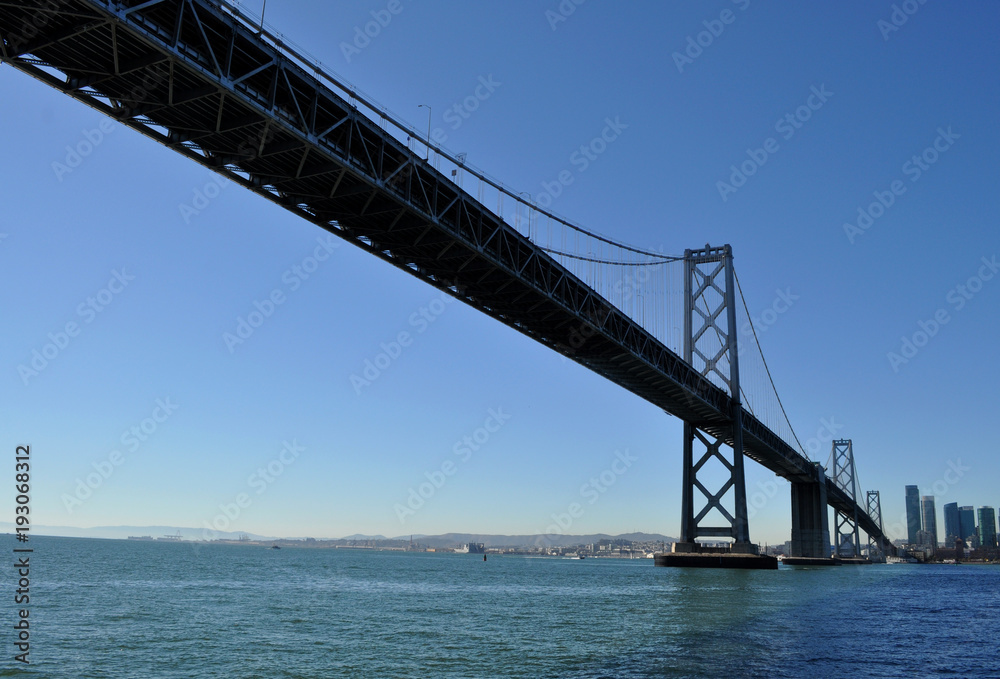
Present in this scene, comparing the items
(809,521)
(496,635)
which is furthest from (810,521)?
(496,635)

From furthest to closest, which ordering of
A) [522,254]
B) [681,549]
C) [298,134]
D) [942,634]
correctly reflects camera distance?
[681,549] → [522,254] → [942,634] → [298,134]

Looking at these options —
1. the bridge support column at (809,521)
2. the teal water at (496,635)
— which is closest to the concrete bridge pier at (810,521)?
the bridge support column at (809,521)

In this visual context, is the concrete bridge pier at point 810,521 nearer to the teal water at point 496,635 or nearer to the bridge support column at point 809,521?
the bridge support column at point 809,521

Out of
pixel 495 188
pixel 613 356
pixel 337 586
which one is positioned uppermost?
pixel 495 188

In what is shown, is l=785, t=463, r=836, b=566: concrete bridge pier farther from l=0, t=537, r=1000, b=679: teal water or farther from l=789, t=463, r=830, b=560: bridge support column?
l=0, t=537, r=1000, b=679: teal water

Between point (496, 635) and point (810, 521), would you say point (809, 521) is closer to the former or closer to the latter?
point (810, 521)

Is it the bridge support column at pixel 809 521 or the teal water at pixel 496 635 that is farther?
the bridge support column at pixel 809 521

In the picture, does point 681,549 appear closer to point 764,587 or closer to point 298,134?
point 764,587

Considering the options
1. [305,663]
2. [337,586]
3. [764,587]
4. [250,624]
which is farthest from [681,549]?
[305,663]
